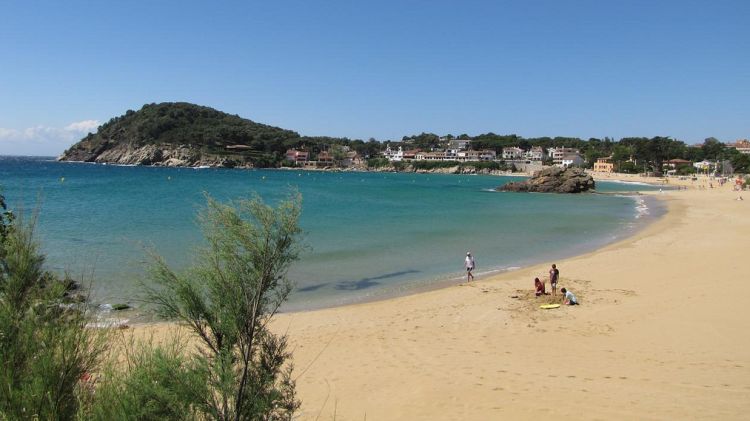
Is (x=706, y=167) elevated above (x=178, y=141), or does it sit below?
below

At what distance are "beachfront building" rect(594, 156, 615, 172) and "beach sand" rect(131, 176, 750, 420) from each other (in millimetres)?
141175

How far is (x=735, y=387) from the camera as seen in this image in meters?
8.86

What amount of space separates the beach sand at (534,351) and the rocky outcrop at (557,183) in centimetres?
6110

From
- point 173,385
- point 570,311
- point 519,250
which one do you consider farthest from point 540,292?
point 173,385

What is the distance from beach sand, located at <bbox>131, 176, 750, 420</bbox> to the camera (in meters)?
8.50

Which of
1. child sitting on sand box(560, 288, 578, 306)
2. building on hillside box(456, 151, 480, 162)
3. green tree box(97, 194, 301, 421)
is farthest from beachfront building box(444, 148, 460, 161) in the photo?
green tree box(97, 194, 301, 421)

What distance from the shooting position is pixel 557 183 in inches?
3174

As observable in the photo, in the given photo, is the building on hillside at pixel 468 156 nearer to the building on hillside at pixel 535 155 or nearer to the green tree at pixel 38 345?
the building on hillside at pixel 535 155

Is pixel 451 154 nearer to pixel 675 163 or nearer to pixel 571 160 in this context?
pixel 571 160

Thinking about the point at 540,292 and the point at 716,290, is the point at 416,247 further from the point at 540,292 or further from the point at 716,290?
the point at 716,290

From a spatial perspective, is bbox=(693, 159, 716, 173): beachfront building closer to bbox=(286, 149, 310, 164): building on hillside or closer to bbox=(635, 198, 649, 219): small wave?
bbox=(635, 198, 649, 219): small wave

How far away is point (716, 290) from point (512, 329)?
8.83 m

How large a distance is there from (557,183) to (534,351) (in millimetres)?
74855

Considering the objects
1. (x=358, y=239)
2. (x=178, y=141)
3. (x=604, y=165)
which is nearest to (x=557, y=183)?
(x=358, y=239)
